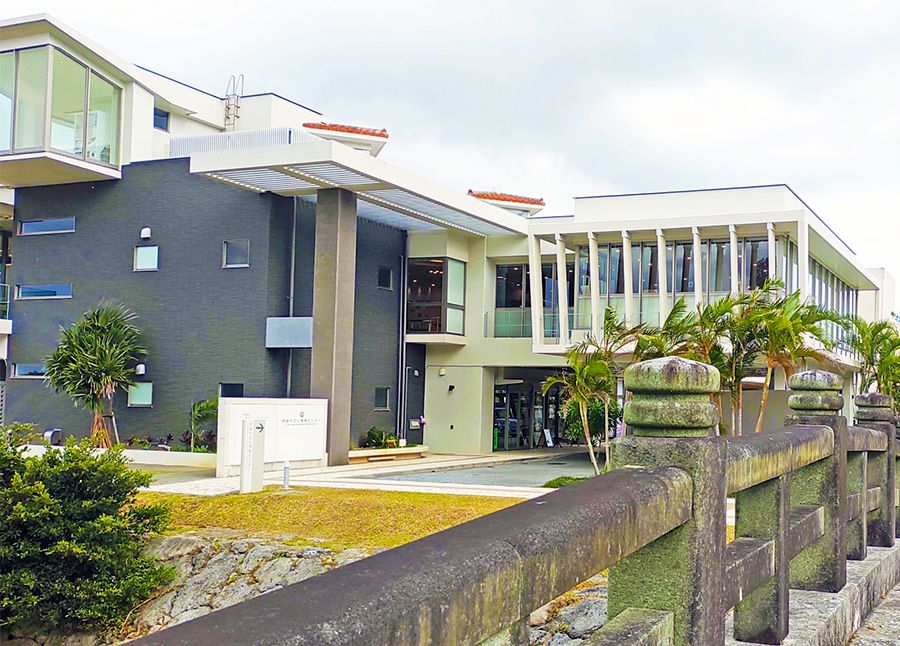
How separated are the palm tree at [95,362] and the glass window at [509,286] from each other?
34.3 ft

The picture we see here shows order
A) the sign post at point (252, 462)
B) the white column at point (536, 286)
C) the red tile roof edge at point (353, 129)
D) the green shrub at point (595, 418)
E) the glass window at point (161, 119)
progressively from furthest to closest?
1. the glass window at point (161, 119)
2. the red tile roof edge at point (353, 129)
3. the white column at point (536, 286)
4. the green shrub at point (595, 418)
5. the sign post at point (252, 462)

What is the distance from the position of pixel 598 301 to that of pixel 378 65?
963cm

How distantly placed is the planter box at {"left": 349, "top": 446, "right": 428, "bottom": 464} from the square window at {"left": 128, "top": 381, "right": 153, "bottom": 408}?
5.21 m

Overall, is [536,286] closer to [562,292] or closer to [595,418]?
[562,292]

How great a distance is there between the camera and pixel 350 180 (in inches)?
840

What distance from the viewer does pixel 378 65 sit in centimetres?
1911

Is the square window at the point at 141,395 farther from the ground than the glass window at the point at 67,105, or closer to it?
closer to it

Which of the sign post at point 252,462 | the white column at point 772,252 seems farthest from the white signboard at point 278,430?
the white column at point 772,252

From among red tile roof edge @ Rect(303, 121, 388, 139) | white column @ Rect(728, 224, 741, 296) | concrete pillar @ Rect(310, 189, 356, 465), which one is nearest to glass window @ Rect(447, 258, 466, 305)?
red tile roof edge @ Rect(303, 121, 388, 139)

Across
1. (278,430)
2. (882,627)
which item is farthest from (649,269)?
(882,627)

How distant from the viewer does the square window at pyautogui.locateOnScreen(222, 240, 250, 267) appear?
2338cm

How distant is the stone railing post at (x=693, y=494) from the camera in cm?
260

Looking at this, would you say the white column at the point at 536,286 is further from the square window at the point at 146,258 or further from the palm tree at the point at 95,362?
the palm tree at the point at 95,362

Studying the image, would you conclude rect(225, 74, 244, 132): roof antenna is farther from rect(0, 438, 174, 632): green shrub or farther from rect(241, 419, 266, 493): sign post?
rect(0, 438, 174, 632): green shrub
